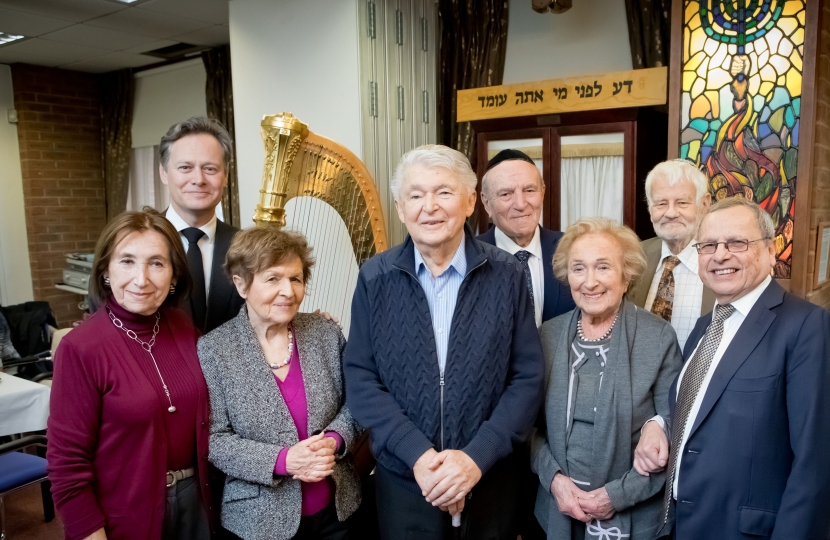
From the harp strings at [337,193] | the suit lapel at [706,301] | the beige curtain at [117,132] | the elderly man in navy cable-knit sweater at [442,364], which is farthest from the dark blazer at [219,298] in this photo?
the beige curtain at [117,132]

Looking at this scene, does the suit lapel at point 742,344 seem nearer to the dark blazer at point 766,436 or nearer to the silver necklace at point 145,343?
the dark blazer at point 766,436

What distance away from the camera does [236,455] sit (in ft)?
5.15

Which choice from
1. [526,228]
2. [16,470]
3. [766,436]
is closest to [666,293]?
[526,228]

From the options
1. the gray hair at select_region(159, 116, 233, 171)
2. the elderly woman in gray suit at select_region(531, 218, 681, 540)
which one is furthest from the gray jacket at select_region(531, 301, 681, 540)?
the gray hair at select_region(159, 116, 233, 171)

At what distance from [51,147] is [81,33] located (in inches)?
75.2

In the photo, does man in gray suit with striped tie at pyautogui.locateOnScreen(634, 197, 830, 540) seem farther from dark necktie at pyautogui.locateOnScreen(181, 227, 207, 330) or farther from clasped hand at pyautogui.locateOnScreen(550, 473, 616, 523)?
dark necktie at pyautogui.locateOnScreen(181, 227, 207, 330)

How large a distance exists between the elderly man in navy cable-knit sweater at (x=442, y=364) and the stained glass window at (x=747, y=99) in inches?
64.3

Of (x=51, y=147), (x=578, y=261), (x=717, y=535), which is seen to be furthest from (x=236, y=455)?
(x=51, y=147)

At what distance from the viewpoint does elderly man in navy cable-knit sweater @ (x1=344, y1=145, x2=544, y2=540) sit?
5.07ft

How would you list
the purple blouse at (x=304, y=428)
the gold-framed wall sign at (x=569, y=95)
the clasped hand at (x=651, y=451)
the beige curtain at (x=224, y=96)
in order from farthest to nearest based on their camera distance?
1. the beige curtain at (x=224, y=96)
2. the gold-framed wall sign at (x=569, y=95)
3. the purple blouse at (x=304, y=428)
4. the clasped hand at (x=651, y=451)

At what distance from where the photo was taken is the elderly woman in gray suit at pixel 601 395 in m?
1.56

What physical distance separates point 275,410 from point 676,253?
141 cm

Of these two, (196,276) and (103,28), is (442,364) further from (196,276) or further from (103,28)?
(103,28)

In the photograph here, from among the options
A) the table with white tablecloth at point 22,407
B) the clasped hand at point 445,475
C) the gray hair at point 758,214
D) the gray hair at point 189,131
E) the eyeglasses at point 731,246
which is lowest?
the table with white tablecloth at point 22,407
